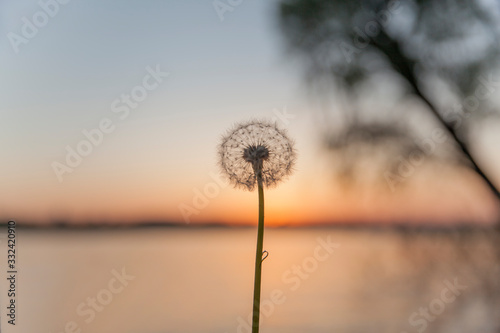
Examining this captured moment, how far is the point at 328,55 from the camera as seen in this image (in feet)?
9.02

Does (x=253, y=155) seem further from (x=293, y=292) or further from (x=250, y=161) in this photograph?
(x=293, y=292)

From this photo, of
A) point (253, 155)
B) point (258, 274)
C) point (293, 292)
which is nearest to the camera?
point (258, 274)

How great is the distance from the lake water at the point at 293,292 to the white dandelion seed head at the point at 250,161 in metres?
0.93

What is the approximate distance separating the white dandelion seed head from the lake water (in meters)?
0.93

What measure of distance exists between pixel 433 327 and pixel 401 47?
4.92 feet

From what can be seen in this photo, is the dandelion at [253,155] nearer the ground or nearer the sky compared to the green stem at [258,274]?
nearer the sky

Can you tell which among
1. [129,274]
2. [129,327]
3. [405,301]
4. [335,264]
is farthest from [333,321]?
[335,264]

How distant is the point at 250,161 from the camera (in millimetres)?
1921

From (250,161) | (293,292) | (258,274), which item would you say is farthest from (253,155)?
(293,292)

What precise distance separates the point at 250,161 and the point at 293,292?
4728 mm

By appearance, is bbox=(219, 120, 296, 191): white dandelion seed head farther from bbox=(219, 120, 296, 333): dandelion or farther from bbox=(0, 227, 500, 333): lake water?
bbox=(0, 227, 500, 333): lake water

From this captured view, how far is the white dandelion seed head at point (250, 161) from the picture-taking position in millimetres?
1982

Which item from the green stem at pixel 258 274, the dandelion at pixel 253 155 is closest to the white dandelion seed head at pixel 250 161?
the dandelion at pixel 253 155

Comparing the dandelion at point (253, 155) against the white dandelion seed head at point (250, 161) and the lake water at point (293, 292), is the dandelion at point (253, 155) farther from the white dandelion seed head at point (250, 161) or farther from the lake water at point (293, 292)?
the lake water at point (293, 292)
